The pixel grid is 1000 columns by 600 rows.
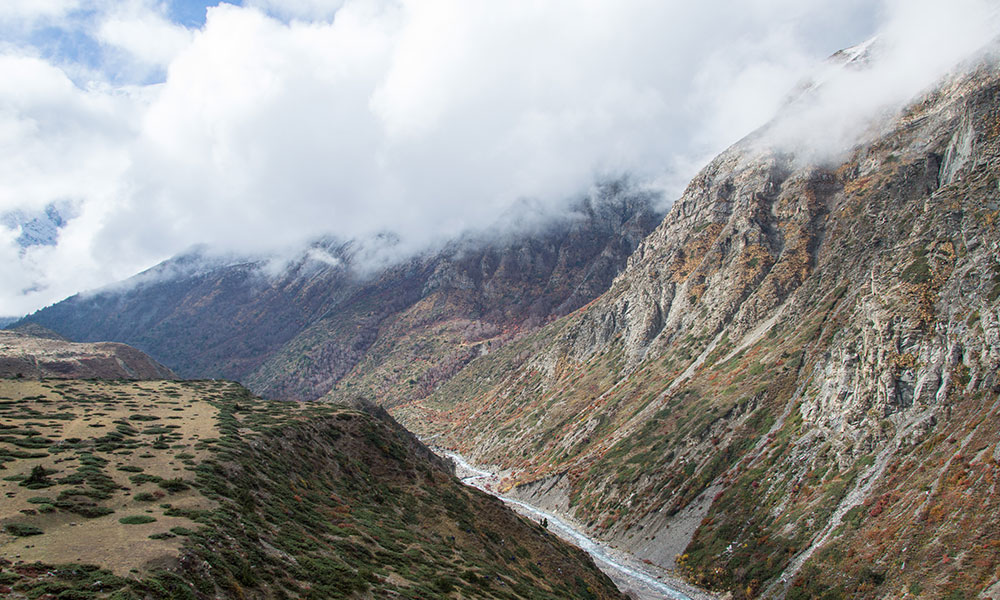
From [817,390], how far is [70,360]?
14269 cm

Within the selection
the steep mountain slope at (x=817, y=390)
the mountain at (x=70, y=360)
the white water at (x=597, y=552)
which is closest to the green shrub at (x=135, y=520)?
the steep mountain slope at (x=817, y=390)

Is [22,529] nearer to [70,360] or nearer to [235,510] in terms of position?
[235,510]

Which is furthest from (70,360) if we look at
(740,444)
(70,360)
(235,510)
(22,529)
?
(740,444)

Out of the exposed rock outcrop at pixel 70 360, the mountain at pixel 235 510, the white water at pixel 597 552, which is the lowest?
the white water at pixel 597 552

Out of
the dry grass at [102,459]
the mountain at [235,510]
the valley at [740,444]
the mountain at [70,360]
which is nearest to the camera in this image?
the dry grass at [102,459]

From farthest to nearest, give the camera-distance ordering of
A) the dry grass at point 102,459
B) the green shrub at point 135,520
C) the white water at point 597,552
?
the white water at point 597,552 < the green shrub at point 135,520 < the dry grass at point 102,459

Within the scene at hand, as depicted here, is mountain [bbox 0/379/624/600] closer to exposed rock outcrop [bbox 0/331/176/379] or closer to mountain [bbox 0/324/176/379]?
exposed rock outcrop [bbox 0/331/176/379]

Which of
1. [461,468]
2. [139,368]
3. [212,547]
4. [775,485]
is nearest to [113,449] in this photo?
[212,547]

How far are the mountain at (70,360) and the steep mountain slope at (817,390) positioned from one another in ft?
309

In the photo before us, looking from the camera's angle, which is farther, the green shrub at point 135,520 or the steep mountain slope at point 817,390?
the steep mountain slope at point 817,390

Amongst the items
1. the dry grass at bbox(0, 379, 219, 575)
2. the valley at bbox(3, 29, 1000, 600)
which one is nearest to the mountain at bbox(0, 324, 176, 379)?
the valley at bbox(3, 29, 1000, 600)

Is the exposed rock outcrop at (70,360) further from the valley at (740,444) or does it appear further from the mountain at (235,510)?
the mountain at (235,510)

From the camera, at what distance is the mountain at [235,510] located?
19016 millimetres

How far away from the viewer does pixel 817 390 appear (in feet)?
250
